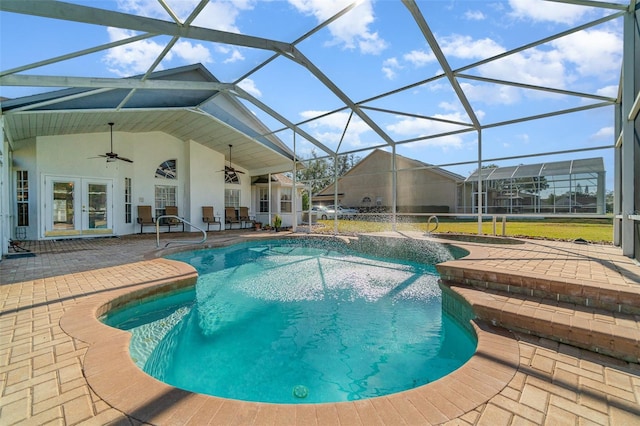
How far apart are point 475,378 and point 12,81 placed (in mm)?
7355

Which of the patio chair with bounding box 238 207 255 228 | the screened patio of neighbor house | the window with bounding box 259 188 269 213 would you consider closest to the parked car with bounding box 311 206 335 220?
the window with bounding box 259 188 269 213

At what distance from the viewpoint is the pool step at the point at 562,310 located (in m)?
2.32

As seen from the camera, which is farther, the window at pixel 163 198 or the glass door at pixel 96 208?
the window at pixel 163 198

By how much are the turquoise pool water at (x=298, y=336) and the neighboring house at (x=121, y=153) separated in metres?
4.97

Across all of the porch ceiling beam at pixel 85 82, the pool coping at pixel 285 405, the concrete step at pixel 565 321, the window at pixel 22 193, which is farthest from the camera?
the window at pixel 22 193

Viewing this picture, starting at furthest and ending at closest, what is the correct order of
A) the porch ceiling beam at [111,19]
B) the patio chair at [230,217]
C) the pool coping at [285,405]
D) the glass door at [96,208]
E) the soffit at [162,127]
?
the patio chair at [230,217] → the glass door at [96,208] → the soffit at [162,127] → the porch ceiling beam at [111,19] → the pool coping at [285,405]

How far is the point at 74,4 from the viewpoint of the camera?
3.62 m

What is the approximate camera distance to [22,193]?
347 inches

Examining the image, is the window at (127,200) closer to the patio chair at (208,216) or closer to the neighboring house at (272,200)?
the patio chair at (208,216)

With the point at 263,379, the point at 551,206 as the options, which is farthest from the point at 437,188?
the point at 263,379

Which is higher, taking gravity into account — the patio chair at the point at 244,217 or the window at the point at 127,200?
the window at the point at 127,200

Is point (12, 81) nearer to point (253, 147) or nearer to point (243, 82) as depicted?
point (243, 82)

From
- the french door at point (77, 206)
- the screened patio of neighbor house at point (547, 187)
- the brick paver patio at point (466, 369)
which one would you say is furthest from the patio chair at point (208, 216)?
the screened patio of neighbor house at point (547, 187)

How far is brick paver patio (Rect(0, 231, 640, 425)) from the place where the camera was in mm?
1587
